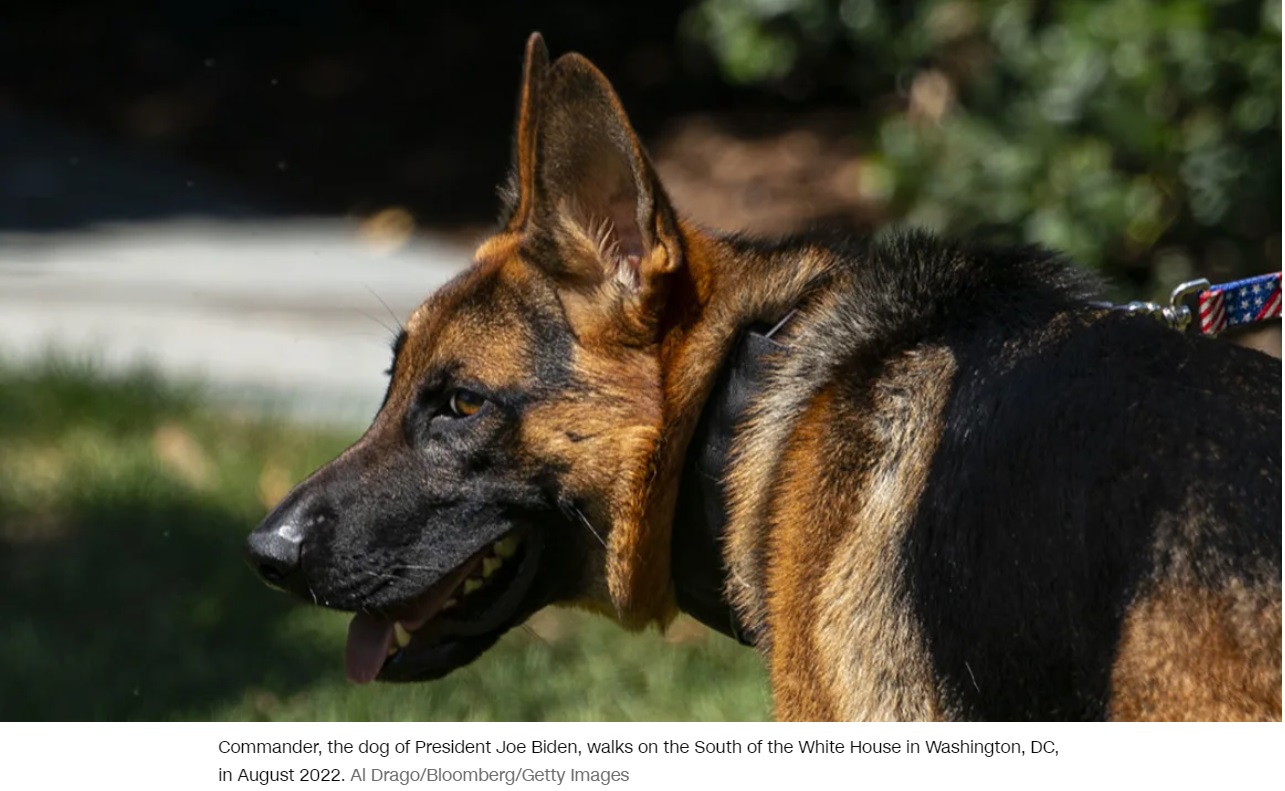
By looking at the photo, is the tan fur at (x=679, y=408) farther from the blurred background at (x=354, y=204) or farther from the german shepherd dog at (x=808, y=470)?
the blurred background at (x=354, y=204)

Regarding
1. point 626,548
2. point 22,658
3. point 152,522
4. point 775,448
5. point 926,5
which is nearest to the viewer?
point 775,448

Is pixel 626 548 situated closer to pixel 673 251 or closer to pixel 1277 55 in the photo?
pixel 673 251

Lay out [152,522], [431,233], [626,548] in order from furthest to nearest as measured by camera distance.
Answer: [431,233], [152,522], [626,548]

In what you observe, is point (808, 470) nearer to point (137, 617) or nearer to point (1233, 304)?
point (1233, 304)

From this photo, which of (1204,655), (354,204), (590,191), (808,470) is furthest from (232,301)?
(1204,655)

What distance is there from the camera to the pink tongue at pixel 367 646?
3.63 metres

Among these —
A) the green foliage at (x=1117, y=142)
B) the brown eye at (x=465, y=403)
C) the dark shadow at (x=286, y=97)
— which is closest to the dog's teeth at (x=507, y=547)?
the brown eye at (x=465, y=403)

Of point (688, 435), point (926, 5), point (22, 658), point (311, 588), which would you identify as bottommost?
point (22, 658)

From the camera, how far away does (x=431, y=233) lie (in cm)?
946

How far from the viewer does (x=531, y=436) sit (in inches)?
132

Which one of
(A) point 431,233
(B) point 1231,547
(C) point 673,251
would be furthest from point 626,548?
(A) point 431,233

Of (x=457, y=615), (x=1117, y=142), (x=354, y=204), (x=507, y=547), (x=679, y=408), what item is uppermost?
(x=679, y=408)

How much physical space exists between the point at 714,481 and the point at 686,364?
0.82 feet

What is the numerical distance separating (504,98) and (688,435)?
8.13 m
